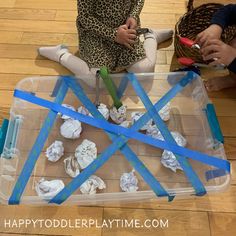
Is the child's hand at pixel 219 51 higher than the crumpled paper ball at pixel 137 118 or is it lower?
higher

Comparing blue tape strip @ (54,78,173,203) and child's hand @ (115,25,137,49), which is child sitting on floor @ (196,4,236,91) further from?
blue tape strip @ (54,78,173,203)

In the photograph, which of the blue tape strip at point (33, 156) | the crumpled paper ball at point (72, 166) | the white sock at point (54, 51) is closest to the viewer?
the blue tape strip at point (33, 156)

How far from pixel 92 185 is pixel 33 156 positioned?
152 mm

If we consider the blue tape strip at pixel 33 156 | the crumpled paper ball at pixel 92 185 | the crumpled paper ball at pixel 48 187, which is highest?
the blue tape strip at pixel 33 156

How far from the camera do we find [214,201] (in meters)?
0.76

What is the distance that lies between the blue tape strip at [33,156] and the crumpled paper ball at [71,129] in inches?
Answer: 2.3

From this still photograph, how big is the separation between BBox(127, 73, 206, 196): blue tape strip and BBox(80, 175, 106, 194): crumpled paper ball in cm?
19

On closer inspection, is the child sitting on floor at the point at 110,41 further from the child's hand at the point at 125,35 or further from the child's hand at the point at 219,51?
the child's hand at the point at 219,51

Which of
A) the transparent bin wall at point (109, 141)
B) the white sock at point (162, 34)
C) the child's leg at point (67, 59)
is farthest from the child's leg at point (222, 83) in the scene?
the child's leg at point (67, 59)

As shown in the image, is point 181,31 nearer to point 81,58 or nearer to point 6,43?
point 81,58

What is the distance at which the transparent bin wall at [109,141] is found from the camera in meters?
0.71

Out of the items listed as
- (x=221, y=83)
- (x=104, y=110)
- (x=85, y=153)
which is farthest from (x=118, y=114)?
(x=221, y=83)

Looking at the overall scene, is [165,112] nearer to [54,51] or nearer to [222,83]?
[222,83]

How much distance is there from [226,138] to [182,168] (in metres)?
0.21
